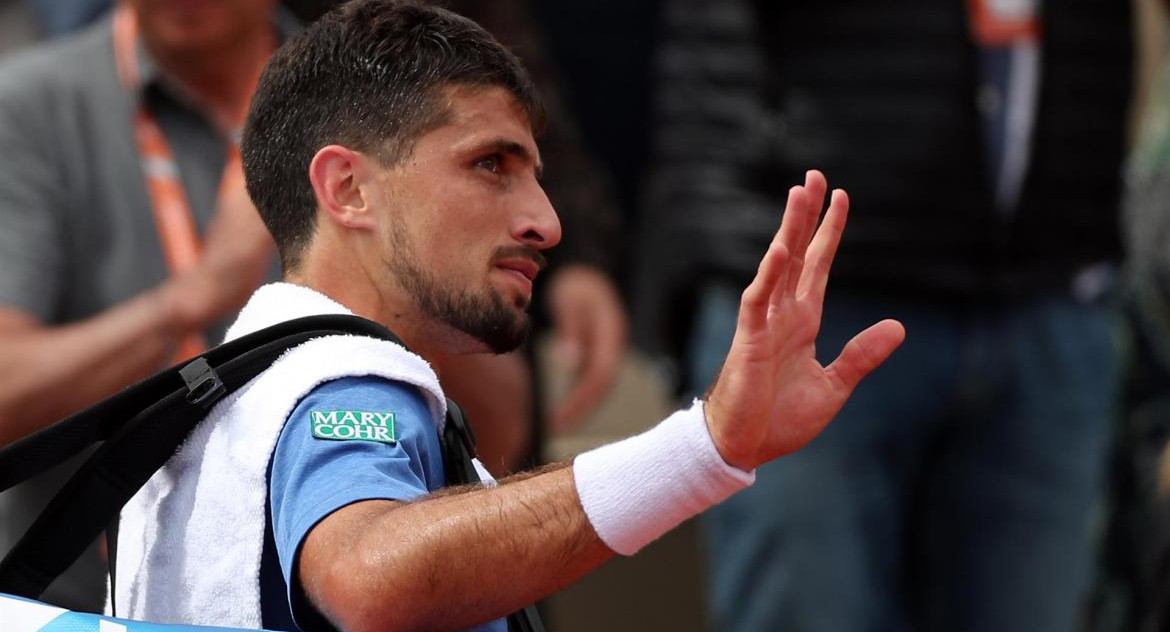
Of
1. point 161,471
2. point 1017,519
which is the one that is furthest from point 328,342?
point 1017,519

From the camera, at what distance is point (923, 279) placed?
4574 mm

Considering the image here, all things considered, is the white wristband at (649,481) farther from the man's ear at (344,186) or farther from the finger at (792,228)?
the man's ear at (344,186)

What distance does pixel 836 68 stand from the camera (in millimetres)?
4605

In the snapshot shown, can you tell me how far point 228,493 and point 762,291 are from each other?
608mm

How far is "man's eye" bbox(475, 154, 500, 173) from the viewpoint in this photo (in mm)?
2301

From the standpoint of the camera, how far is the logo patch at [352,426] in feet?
6.77

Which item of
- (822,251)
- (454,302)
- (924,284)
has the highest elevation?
(454,302)

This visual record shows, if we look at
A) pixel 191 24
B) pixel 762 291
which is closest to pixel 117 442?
pixel 762 291

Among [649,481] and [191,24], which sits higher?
[191,24]

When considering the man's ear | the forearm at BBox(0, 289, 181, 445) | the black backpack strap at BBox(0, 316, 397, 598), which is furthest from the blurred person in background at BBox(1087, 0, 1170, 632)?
the black backpack strap at BBox(0, 316, 397, 598)

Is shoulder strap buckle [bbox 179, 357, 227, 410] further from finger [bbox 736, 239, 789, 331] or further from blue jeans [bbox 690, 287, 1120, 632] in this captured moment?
blue jeans [bbox 690, 287, 1120, 632]

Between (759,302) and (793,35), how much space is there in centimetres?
262

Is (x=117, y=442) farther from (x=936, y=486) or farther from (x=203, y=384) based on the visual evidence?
(x=936, y=486)

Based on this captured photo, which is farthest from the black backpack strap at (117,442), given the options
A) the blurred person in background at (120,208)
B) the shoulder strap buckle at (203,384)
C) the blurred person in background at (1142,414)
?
the blurred person in background at (1142,414)
